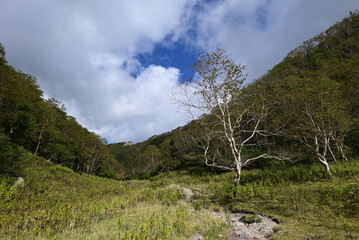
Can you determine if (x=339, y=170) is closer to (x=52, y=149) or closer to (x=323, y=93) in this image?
(x=323, y=93)

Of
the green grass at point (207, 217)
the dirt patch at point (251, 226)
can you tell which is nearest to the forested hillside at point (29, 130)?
→ the green grass at point (207, 217)

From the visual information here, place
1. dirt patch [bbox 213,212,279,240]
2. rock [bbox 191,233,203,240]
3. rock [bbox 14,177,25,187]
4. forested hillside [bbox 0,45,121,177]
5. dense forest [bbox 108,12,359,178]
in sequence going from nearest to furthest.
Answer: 1. rock [bbox 191,233,203,240]
2. dirt patch [bbox 213,212,279,240]
3. dense forest [bbox 108,12,359,178]
4. rock [bbox 14,177,25,187]
5. forested hillside [bbox 0,45,121,177]

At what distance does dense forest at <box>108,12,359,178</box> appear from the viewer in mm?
11844

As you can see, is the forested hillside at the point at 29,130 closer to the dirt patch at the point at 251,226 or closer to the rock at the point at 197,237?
the rock at the point at 197,237

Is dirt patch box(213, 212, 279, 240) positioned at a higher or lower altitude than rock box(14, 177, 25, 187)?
lower

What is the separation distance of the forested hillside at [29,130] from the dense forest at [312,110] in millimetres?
15776

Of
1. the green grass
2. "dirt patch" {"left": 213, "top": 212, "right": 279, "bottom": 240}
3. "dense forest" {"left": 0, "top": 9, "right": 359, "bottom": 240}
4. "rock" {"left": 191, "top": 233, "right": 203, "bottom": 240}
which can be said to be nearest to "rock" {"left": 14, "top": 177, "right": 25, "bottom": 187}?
"dense forest" {"left": 0, "top": 9, "right": 359, "bottom": 240}

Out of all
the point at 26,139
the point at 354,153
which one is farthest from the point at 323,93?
the point at 26,139

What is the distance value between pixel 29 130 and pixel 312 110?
38.2 m

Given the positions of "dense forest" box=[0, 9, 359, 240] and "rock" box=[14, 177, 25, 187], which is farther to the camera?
"rock" box=[14, 177, 25, 187]

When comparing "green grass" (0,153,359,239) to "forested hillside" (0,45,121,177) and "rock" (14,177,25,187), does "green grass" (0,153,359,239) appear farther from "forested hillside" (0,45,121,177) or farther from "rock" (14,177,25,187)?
"forested hillside" (0,45,121,177)

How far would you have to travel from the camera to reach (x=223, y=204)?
28.2 feet

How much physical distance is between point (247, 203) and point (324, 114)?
9.49 meters

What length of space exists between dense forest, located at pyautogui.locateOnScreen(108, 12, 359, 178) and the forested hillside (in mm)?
15776
